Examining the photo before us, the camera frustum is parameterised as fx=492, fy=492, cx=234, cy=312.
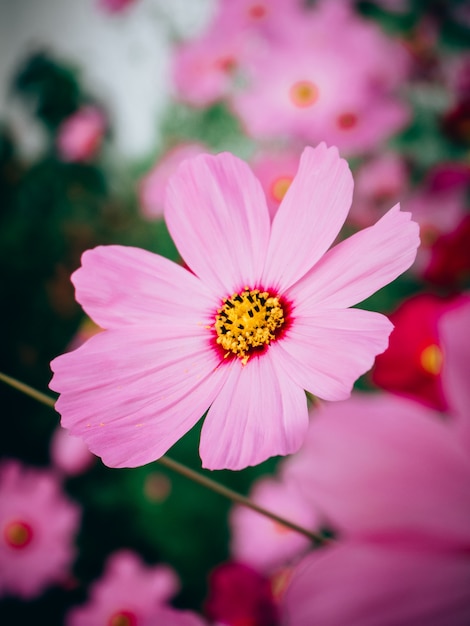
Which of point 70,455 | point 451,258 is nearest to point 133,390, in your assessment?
point 451,258

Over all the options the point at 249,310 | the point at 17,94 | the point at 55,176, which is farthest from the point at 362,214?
the point at 17,94

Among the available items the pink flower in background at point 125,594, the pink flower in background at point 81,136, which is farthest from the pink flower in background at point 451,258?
the pink flower in background at point 81,136

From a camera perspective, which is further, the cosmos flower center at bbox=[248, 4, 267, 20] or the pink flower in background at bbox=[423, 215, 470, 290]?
the cosmos flower center at bbox=[248, 4, 267, 20]

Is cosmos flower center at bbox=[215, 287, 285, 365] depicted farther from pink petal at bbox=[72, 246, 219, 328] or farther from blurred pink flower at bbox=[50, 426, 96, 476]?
blurred pink flower at bbox=[50, 426, 96, 476]

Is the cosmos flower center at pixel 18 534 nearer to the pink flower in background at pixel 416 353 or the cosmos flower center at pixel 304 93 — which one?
the pink flower in background at pixel 416 353

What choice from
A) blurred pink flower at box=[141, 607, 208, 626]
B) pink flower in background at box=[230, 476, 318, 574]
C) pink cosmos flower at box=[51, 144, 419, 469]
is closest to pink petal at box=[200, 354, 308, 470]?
pink cosmos flower at box=[51, 144, 419, 469]
